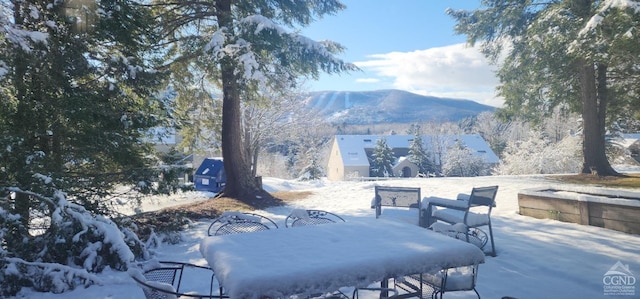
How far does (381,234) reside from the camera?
9.51ft

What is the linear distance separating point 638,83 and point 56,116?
48.3ft

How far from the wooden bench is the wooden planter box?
2762mm

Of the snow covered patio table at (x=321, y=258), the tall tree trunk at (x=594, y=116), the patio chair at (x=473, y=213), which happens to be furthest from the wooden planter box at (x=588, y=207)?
the tall tree trunk at (x=594, y=116)

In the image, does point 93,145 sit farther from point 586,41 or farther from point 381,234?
point 586,41

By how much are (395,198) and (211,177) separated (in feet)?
36.9

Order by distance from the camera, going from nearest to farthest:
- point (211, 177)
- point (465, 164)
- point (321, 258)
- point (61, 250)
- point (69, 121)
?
point (321, 258) → point (61, 250) → point (69, 121) → point (211, 177) → point (465, 164)

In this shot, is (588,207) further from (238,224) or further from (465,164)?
(465,164)

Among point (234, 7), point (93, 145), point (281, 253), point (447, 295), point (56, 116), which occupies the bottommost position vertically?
point (447, 295)

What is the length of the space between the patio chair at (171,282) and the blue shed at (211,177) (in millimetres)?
11162

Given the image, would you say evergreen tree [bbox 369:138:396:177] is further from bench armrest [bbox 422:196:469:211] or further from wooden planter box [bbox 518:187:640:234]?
bench armrest [bbox 422:196:469:211]

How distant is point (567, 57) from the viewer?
11000mm

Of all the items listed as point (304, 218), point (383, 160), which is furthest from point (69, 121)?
point (383, 160)

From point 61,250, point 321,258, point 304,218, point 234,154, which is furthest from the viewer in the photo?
point 234,154

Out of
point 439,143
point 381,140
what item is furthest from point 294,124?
point 439,143
